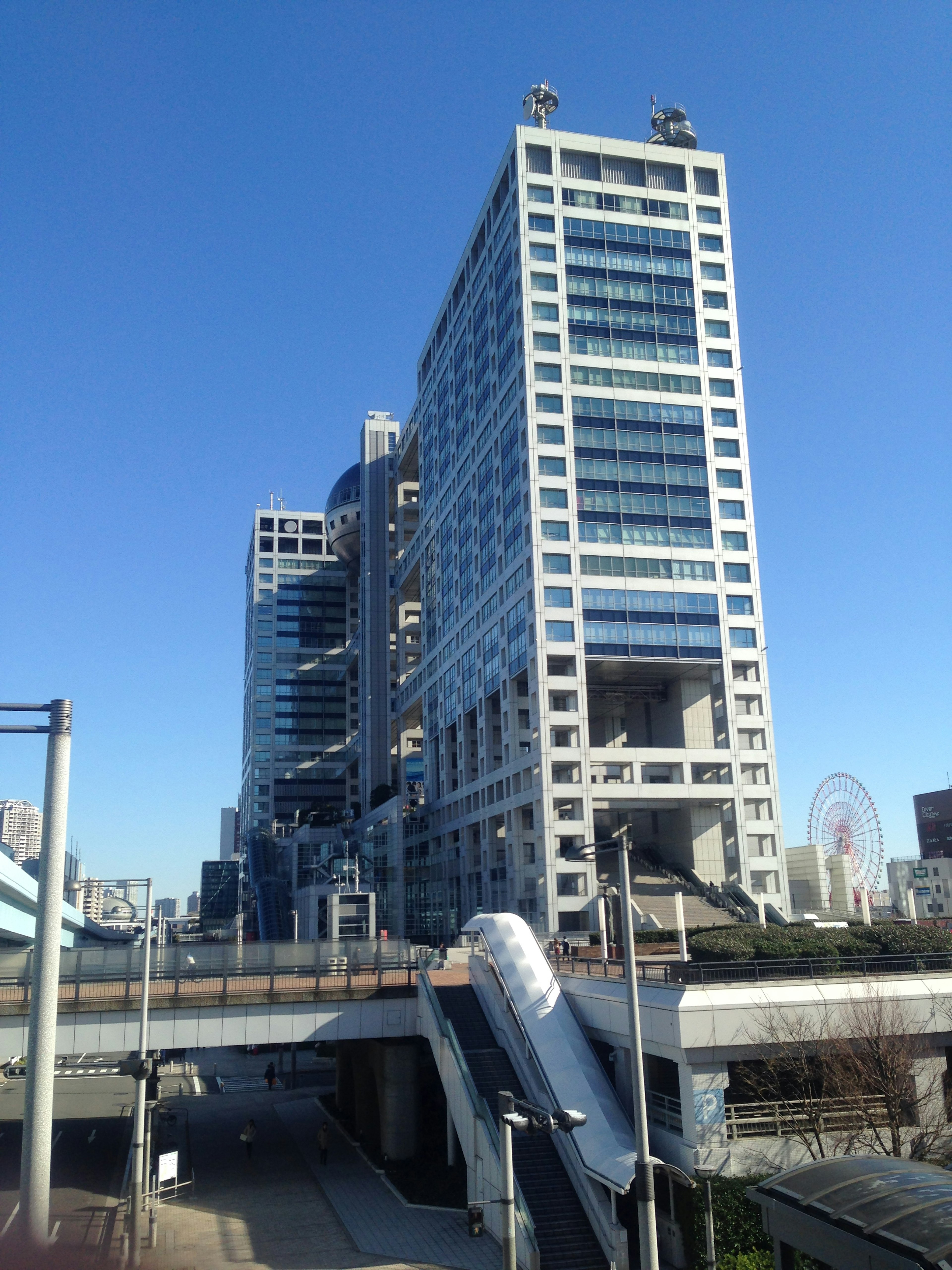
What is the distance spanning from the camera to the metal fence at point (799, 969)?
96.4ft

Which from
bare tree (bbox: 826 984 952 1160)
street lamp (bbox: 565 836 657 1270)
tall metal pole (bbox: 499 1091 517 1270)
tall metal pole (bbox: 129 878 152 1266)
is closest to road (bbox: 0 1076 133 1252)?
tall metal pole (bbox: 129 878 152 1266)

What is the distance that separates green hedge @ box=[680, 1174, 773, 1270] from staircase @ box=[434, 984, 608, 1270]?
2403 mm

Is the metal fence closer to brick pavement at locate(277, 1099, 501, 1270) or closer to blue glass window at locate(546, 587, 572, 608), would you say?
brick pavement at locate(277, 1099, 501, 1270)

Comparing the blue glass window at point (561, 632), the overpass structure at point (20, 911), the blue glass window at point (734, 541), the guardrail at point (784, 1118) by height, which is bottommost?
the guardrail at point (784, 1118)

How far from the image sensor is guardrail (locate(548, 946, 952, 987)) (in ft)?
96.3

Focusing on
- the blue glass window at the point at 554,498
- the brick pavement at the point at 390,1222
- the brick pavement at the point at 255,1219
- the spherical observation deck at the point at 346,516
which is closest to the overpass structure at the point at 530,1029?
the brick pavement at the point at 390,1222

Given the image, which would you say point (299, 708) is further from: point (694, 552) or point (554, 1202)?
point (554, 1202)

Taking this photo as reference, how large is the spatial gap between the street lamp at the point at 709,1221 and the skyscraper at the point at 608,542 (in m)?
45.0

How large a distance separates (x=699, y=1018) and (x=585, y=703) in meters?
49.6

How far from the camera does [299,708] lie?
645 feet

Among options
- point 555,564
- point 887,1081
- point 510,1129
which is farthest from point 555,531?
point 510,1129

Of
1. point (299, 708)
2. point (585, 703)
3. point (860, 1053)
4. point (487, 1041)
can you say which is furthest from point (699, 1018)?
point (299, 708)

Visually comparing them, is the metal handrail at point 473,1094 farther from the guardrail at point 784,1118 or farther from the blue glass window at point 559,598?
the blue glass window at point 559,598

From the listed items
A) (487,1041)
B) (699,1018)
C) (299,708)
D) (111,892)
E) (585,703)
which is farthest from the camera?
(299,708)
